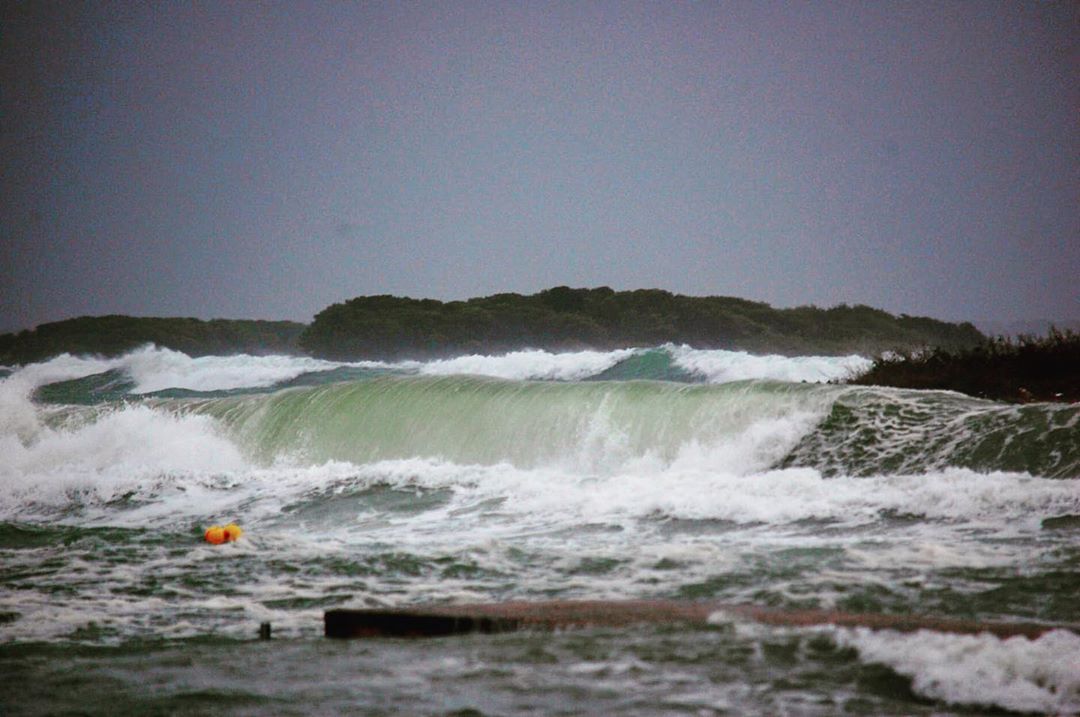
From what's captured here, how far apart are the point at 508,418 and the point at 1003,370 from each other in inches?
317

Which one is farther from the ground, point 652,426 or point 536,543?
point 652,426

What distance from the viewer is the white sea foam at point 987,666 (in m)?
3.88

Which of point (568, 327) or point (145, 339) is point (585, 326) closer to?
point (568, 327)

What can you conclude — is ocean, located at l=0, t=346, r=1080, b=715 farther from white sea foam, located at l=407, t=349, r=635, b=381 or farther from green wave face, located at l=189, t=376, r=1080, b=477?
white sea foam, located at l=407, t=349, r=635, b=381

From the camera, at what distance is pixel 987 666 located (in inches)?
163

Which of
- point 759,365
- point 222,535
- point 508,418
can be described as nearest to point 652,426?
point 508,418

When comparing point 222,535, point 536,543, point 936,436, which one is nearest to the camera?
point 536,543

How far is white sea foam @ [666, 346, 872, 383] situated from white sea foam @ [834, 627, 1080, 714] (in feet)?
71.1

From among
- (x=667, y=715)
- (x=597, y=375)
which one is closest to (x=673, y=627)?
(x=667, y=715)

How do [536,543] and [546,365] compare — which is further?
[546,365]

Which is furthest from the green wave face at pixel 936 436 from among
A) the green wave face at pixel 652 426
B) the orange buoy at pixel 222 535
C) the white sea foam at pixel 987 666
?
the white sea foam at pixel 987 666

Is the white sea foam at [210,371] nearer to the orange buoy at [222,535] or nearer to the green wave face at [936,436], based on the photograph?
the green wave face at [936,436]

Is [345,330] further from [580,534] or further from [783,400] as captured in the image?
[580,534]

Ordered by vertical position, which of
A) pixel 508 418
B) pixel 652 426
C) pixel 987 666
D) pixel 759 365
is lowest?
pixel 987 666
